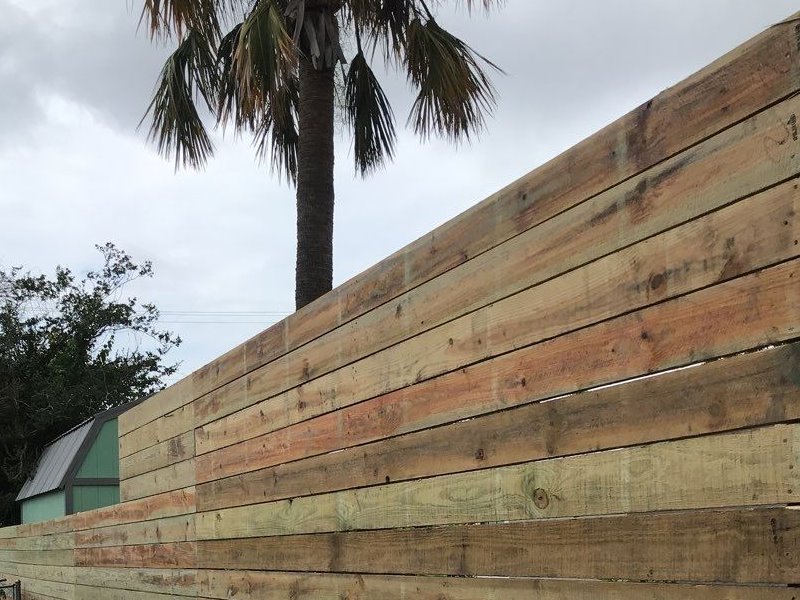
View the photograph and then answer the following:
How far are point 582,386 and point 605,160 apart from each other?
0.60 meters

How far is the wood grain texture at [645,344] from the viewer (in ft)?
6.77

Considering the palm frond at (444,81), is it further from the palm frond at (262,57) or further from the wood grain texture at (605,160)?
the wood grain texture at (605,160)

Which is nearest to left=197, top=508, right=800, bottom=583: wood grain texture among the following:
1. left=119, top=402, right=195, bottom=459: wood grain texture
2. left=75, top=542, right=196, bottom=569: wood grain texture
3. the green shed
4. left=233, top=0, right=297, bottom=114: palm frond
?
left=75, top=542, right=196, bottom=569: wood grain texture

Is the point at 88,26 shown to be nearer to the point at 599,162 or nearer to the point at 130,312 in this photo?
the point at 599,162

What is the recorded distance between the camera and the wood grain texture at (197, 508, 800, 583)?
205 centimetres

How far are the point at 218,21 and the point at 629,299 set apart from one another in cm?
753

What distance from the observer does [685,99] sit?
2357mm

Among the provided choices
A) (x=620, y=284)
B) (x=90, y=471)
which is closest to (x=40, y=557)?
(x=90, y=471)

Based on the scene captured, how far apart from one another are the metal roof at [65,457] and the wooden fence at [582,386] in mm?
12577

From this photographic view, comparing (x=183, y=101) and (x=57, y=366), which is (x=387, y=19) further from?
(x=57, y=366)

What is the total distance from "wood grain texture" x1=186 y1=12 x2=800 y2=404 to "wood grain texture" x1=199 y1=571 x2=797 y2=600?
3.31 feet

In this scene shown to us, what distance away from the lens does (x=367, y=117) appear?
34.8 feet

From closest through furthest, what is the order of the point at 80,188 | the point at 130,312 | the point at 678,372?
1. the point at 678,372
2. the point at 80,188
3. the point at 130,312

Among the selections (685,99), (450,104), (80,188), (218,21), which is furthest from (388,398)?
(80,188)
